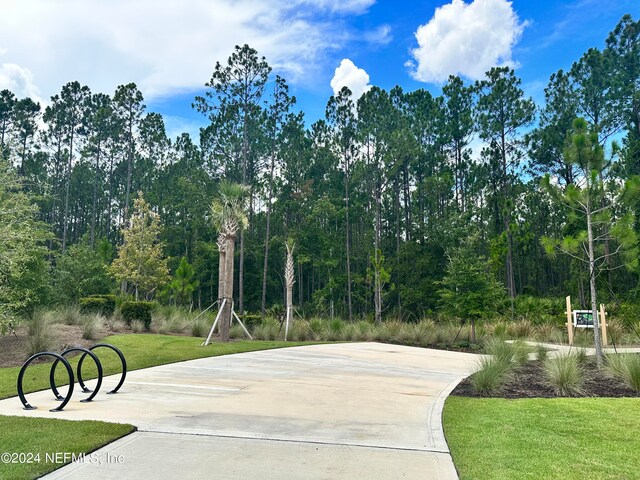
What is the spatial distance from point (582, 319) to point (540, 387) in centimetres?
1033

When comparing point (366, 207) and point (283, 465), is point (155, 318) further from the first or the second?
point (366, 207)

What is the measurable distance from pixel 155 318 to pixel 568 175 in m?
29.5

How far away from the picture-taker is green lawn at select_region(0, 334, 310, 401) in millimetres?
7434

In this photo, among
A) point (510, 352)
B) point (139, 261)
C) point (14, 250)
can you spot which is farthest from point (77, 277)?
point (510, 352)

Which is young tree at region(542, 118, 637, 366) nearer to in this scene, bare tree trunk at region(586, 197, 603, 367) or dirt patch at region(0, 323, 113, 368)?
bare tree trunk at region(586, 197, 603, 367)

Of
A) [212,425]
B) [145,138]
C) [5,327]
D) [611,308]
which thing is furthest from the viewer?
[145,138]

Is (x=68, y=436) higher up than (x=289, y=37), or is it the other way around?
(x=289, y=37)

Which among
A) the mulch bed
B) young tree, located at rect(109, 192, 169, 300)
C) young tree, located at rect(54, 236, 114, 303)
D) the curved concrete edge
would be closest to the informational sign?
the mulch bed

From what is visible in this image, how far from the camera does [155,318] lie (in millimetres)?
17875

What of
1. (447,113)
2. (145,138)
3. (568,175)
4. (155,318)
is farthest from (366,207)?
(155,318)

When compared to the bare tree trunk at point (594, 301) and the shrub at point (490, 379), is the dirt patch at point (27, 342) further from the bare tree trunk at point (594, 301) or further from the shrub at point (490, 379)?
the bare tree trunk at point (594, 301)

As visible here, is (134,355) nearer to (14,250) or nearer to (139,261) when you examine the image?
(14,250)

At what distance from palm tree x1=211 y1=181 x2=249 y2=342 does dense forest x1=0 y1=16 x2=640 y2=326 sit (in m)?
9.75

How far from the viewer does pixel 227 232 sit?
50.4ft
